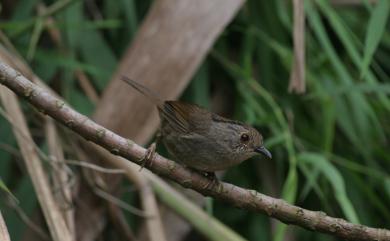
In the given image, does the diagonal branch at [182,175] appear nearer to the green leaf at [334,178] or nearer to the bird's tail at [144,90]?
the bird's tail at [144,90]

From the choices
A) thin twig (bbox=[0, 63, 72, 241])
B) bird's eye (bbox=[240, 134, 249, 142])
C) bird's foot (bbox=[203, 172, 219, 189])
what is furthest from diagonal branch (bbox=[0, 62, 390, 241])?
thin twig (bbox=[0, 63, 72, 241])

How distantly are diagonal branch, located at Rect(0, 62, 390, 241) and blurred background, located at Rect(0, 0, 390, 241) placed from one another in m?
0.81

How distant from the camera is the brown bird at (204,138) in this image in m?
2.76

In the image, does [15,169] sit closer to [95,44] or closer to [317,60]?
[95,44]

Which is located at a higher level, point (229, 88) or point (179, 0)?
point (179, 0)

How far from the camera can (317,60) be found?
3975 mm

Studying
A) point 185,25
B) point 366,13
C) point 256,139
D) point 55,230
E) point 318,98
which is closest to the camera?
point 55,230

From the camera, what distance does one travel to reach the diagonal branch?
208 centimetres

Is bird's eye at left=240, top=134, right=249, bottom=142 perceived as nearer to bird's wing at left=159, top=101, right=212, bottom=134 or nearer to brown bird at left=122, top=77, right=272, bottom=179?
brown bird at left=122, top=77, right=272, bottom=179

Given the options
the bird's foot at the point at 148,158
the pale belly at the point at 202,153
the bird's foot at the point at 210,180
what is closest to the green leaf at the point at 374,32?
the pale belly at the point at 202,153

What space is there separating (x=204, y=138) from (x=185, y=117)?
13cm

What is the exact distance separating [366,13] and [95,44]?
1.59m

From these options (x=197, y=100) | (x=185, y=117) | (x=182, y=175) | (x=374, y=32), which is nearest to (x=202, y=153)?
(x=185, y=117)

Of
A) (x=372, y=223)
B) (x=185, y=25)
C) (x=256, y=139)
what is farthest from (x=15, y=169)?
(x=372, y=223)
